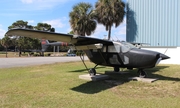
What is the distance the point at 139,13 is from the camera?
20000 millimetres

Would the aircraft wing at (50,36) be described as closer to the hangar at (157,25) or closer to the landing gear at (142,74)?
the landing gear at (142,74)

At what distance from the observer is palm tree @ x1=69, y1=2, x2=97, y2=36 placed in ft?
101

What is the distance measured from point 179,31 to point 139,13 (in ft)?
15.1

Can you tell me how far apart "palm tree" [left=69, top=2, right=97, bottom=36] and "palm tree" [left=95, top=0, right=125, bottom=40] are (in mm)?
2521

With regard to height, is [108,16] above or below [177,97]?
above

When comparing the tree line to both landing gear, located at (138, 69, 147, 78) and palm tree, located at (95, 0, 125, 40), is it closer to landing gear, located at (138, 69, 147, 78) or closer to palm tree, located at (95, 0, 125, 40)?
palm tree, located at (95, 0, 125, 40)

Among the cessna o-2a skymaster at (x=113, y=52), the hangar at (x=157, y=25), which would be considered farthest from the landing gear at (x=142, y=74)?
the hangar at (x=157, y=25)

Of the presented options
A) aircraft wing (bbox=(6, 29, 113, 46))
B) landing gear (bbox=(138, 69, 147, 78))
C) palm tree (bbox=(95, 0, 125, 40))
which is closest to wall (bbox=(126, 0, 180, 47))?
palm tree (bbox=(95, 0, 125, 40))

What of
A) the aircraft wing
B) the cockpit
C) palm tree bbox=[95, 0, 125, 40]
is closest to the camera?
the aircraft wing

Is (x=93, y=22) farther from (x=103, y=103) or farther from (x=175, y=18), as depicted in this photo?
(x=103, y=103)

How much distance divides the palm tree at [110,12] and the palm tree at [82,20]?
2.52m

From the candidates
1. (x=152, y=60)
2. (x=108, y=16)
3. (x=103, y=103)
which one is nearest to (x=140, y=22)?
(x=108, y=16)

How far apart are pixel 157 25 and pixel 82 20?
1513cm

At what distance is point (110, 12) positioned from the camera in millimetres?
27656
